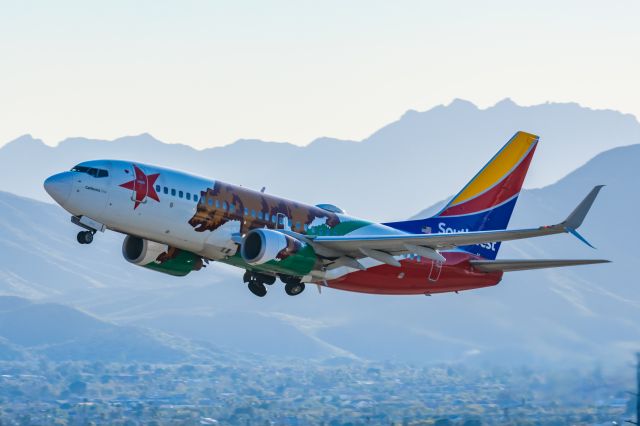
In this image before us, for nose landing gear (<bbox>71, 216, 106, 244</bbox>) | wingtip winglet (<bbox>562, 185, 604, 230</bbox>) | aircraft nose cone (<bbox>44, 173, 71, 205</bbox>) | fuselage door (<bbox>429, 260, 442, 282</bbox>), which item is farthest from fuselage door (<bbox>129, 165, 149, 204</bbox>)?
wingtip winglet (<bbox>562, 185, 604, 230</bbox>)

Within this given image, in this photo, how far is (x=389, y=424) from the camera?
7819cm

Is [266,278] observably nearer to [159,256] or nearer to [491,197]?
[159,256]

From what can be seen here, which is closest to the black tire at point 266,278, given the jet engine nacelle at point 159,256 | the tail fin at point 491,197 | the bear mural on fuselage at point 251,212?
the jet engine nacelle at point 159,256

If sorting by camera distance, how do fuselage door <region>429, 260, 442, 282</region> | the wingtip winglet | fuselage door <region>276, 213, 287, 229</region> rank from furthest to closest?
fuselage door <region>429, 260, 442, 282</region> < fuselage door <region>276, 213, 287, 229</region> < the wingtip winglet

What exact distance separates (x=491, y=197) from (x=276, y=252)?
57.0 feet

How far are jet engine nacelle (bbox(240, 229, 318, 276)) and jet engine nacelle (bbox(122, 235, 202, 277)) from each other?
465 centimetres

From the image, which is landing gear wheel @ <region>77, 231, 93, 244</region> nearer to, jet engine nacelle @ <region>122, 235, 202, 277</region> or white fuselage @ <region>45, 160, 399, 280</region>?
white fuselage @ <region>45, 160, 399, 280</region>

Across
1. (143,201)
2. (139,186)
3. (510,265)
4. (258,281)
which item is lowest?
(258,281)

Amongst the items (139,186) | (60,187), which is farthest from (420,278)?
(60,187)

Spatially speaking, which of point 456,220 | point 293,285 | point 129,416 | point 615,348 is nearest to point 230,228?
point 293,285

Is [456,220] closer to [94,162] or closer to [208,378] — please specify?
[94,162]

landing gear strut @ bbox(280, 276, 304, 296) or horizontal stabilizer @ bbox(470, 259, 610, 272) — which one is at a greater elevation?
horizontal stabilizer @ bbox(470, 259, 610, 272)

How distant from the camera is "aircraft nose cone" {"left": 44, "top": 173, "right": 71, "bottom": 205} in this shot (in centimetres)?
5706

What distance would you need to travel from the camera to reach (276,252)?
5922 cm
